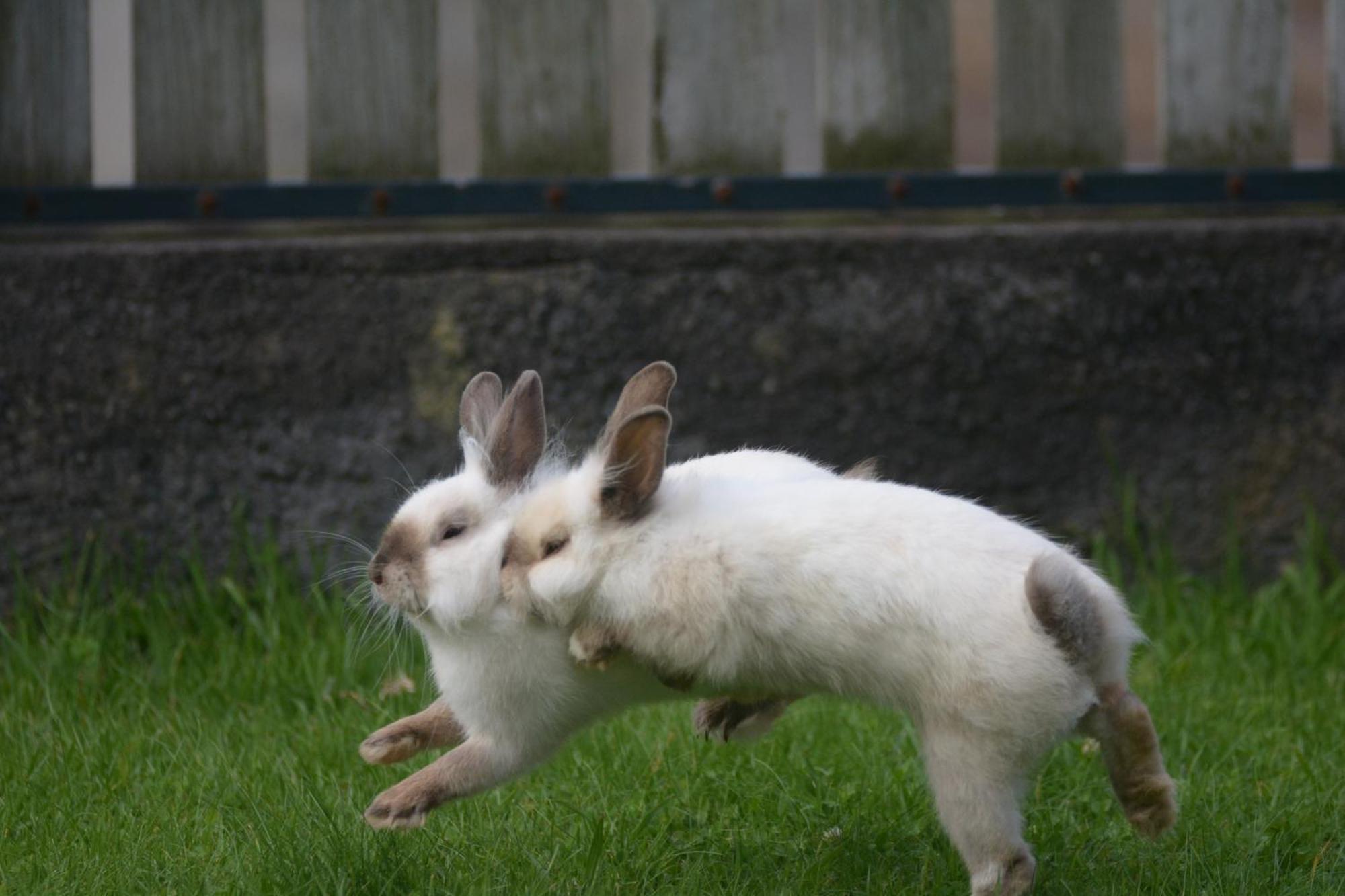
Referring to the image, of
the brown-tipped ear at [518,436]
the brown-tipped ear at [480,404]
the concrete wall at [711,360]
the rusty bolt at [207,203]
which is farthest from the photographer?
the rusty bolt at [207,203]

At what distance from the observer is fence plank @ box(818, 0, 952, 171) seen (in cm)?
401

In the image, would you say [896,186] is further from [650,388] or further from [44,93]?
[44,93]

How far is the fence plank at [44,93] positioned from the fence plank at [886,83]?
1.92 meters

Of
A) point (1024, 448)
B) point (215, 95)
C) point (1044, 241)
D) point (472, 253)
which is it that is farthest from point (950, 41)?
point (215, 95)

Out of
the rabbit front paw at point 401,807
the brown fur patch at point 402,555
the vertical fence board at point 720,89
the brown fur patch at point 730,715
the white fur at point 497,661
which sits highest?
the vertical fence board at point 720,89

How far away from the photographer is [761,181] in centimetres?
400

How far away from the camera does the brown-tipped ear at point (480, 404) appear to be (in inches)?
102

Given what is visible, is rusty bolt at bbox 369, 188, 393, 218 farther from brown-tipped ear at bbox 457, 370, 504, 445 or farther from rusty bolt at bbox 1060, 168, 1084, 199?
rusty bolt at bbox 1060, 168, 1084, 199

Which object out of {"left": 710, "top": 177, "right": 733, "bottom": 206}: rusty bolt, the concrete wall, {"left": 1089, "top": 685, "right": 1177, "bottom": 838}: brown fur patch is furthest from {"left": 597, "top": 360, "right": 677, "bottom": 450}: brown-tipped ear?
{"left": 710, "top": 177, "right": 733, "bottom": 206}: rusty bolt

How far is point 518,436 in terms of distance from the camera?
97.3 inches

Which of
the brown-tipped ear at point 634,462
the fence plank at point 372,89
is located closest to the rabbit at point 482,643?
the brown-tipped ear at point 634,462

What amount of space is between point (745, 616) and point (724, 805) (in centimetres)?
76

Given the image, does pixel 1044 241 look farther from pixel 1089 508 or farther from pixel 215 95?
pixel 215 95

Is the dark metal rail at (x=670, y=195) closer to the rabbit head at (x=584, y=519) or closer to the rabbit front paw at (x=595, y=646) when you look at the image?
the rabbit head at (x=584, y=519)
